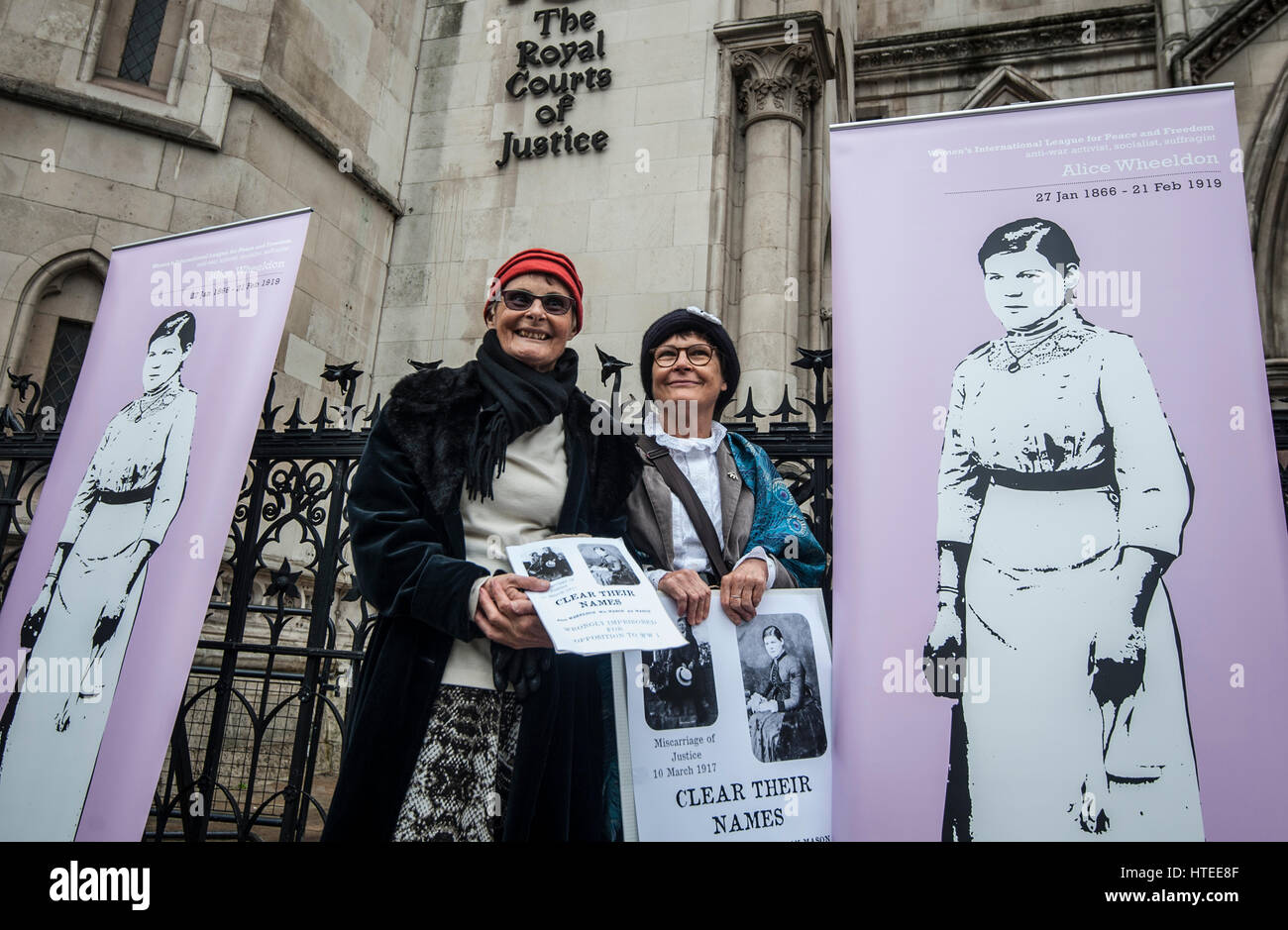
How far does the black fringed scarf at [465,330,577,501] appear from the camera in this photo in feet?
7.50

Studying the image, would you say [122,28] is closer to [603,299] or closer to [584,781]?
[603,299]

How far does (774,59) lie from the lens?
8.12 m

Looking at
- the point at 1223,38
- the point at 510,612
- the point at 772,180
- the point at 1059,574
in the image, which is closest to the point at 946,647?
the point at 1059,574

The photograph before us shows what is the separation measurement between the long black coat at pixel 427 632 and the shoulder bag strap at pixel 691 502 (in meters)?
0.24

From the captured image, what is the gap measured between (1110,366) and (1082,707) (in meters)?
1.09

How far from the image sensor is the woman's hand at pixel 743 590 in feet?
7.84

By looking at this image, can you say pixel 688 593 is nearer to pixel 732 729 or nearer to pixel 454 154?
pixel 732 729

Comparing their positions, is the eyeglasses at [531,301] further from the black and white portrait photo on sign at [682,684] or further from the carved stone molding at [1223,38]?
the carved stone molding at [1223,38]

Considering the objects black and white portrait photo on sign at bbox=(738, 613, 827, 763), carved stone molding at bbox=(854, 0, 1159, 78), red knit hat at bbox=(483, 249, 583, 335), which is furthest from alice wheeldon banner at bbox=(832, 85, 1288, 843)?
carved stone molding at bbox=(854, 0, 1159, 78)

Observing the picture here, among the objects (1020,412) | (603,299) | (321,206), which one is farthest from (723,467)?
(321,206)

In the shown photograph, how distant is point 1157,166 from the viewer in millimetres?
2752

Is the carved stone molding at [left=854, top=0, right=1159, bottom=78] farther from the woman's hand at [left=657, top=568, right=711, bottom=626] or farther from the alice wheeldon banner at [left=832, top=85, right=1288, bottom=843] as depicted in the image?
the woman's hand at [left=657, top=568, right=711, bottom=626]

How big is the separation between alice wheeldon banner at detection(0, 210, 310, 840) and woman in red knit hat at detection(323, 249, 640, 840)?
1.86 meters
